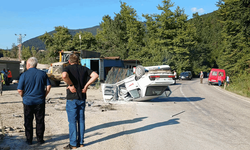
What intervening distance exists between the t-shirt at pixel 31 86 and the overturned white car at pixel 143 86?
7.20 m

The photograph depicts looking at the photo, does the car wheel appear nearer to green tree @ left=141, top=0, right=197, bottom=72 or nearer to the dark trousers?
the dark trousers

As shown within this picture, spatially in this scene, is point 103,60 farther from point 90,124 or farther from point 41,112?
point 41,112

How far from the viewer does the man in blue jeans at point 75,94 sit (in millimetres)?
5051

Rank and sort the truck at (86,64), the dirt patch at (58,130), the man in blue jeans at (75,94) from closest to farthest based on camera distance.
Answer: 1. the man in blue jeans at (75,94)
2. the dirt patch at (58,130)
3. the truck at (86,64)

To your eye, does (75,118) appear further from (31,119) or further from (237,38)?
(237,38)

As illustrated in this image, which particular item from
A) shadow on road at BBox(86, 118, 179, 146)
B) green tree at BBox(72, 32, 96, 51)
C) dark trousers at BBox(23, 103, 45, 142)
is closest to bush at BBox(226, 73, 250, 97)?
shadow on road at BBox(86, 118, 179, 146)

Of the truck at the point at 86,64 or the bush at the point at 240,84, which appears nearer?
the bush at the point at 240,84

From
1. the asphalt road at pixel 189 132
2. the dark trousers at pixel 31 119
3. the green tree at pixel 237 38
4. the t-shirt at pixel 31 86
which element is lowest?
the asphalt road at pixel 189 132

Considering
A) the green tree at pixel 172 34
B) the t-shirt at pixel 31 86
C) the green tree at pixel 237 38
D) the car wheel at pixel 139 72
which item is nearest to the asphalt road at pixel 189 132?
the t-shirt at pixel 31 86

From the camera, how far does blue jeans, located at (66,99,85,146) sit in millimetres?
5062

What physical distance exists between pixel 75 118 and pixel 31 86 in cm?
120

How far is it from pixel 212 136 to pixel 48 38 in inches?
2205

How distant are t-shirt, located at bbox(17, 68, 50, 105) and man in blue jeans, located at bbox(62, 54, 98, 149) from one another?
28.5 inches

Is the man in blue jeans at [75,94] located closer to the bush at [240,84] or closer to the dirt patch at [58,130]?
the dirt patch at [58,130]
